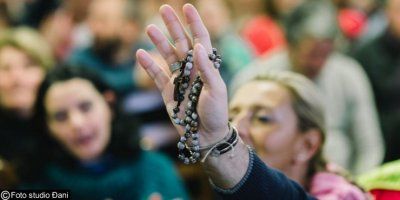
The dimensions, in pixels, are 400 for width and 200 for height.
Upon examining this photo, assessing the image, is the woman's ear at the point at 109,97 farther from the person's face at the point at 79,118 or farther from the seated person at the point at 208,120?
the seated person at the point at 208,120

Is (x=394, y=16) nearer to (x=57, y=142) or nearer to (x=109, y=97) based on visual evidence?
(x=109, y=97)

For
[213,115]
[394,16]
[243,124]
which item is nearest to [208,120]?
[213,115]

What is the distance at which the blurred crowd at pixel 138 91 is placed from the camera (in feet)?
9.93

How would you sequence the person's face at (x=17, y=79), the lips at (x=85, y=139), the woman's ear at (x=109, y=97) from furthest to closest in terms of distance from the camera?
the person's face at (x=17, y=79) → the woman's ear at (x=109, y=97) → the lips at (x=85, y=139)

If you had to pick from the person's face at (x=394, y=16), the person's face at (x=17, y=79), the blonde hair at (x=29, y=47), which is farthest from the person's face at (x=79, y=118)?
the person's face at (x=394, y=16)

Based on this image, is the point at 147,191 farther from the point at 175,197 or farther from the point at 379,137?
the point at 379,137

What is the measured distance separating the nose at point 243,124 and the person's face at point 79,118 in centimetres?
79

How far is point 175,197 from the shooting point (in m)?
3.04

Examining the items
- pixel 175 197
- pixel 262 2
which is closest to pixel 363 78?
pixel 175 197

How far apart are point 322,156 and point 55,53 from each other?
124 inches

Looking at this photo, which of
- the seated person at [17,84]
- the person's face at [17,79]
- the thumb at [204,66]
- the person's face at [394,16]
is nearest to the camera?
the thumb at [204,66]

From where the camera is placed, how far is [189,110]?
172 cm

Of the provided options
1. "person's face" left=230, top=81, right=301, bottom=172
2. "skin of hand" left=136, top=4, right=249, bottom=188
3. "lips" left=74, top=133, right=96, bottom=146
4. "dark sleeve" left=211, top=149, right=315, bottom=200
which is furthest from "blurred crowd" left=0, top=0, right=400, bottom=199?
"skin of hand" left=136, top=4, right=249, bottom=188

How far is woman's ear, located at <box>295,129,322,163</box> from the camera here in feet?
8.20
